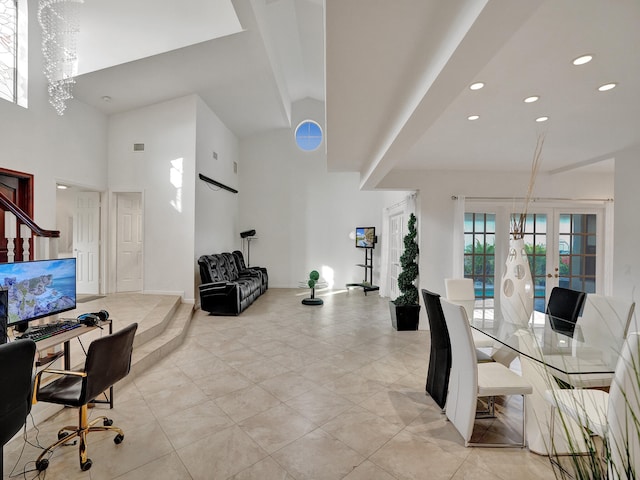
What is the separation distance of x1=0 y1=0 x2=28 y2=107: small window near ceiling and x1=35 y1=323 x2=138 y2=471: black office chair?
4.06 m

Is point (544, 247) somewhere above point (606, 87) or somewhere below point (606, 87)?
below

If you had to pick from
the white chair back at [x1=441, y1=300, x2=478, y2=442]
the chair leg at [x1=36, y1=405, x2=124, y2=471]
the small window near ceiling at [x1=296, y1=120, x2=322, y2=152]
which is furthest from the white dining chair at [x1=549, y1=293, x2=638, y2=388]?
the small window near ceiling at [x1=296, y1=120, x2=322, y2=152]

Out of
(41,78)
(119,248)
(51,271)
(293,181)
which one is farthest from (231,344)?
(293,181)

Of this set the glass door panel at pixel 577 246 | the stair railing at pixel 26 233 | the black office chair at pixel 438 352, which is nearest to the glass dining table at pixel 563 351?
the black office chair at pixel 438 352

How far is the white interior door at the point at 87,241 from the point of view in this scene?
5.75 metres

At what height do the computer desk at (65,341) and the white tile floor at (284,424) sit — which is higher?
the computer desk at (65,341)

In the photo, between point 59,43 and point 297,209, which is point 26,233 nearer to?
point 59,43

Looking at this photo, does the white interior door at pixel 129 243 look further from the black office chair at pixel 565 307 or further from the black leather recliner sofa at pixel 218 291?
the black office chair at pixel 565 307

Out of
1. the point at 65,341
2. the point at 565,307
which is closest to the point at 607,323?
the point at 565,307

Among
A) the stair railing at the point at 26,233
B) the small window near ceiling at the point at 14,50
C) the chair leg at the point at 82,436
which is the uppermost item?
the small window near ceiling at the point at 14,50

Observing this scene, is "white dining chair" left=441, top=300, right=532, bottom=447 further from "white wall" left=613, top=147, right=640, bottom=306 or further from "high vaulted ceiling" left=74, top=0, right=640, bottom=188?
"white wall" left=613, top=147, right=640, bottom=306

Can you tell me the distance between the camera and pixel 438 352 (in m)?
2.70

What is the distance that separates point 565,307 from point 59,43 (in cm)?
695

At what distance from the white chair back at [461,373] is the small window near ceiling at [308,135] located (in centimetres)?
705
